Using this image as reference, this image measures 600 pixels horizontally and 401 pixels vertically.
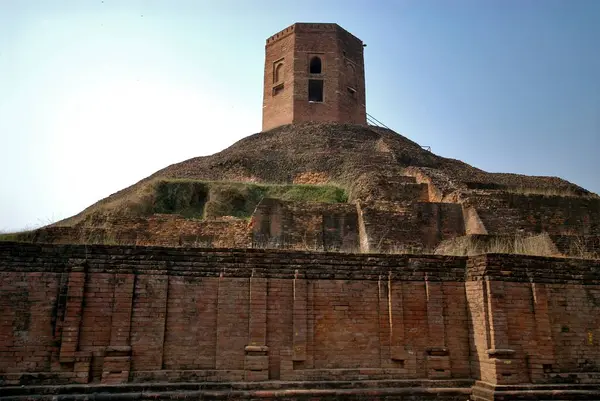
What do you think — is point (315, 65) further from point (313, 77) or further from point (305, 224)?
point (305, 224)

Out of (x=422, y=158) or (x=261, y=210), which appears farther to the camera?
(x=422, y=158)

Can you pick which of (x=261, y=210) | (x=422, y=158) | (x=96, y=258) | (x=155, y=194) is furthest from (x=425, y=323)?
(x=422, y=158)

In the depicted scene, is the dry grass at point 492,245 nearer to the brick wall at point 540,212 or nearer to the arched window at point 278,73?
the brick wall at point 540,212

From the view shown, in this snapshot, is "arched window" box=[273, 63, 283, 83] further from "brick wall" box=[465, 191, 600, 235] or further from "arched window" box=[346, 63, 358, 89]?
"brick wall" box=[465, 191, 600, 235]

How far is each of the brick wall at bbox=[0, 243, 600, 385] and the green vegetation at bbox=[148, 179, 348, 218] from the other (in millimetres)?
9332

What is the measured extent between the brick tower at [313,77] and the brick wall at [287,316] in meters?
20.3

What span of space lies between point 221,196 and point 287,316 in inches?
414

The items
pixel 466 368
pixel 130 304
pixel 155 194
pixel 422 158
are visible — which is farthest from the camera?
pixel 422 158

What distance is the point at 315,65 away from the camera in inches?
1131

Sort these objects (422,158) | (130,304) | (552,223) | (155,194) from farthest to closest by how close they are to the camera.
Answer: (422,158), (155,194), (552,223), (130,304)

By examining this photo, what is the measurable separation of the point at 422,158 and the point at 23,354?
65.9 ft

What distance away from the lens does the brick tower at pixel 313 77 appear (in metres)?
27.9

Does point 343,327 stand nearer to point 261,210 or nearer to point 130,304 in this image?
point 130,304

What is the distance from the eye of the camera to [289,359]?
7426 mm
